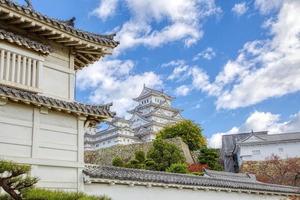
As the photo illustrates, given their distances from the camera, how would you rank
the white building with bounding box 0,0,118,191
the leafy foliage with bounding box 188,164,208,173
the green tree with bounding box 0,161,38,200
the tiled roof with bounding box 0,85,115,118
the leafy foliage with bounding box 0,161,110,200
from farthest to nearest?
1. the leafy foliage with bounding box 188,164,208,173
2. the white building with bounding box 0,0,118,191
3. the tiled roof with bounding box 0,85,115,118
4. the leafy foliage with bounding box 0,161,110,200
5. the green tree with bounding box 0,161,38,200

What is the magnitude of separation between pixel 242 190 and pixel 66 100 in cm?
1028

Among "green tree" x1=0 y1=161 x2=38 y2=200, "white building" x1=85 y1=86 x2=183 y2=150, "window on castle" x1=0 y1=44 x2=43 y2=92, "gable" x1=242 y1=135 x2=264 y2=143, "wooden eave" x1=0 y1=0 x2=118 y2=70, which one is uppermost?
"white building" x1=85 y1=86 x2=183 y2=150

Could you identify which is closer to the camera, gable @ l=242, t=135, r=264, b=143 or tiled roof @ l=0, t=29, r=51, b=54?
tiled roof @ l=0, t=29, r=51, b=54

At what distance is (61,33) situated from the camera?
11.1 metres

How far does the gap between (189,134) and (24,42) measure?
39768mm

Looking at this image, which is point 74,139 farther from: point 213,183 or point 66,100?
point 213,183

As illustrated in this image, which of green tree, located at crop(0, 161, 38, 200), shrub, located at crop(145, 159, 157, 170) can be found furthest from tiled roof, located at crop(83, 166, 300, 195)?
shrub, located at crop(145, 159, 157, 170)

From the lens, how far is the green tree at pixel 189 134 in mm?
48219

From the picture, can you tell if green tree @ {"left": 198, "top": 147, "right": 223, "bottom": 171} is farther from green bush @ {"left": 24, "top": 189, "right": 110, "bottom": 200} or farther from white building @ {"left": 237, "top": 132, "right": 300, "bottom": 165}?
green bush @ {"left": 24, "top": 189, "right": 110, "bottom": 200}

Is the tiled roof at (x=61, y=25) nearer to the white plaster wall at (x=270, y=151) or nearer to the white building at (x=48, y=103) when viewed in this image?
the white building at (x=48, y=103)

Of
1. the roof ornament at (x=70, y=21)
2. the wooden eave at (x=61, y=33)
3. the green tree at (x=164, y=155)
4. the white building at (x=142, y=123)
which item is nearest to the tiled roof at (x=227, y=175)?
the green tree at (x=164, y=155)

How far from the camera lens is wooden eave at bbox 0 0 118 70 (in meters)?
10.0

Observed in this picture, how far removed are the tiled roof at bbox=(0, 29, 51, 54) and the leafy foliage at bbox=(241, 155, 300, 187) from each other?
34952mm

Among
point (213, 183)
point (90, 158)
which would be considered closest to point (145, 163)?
point (90, 158)
